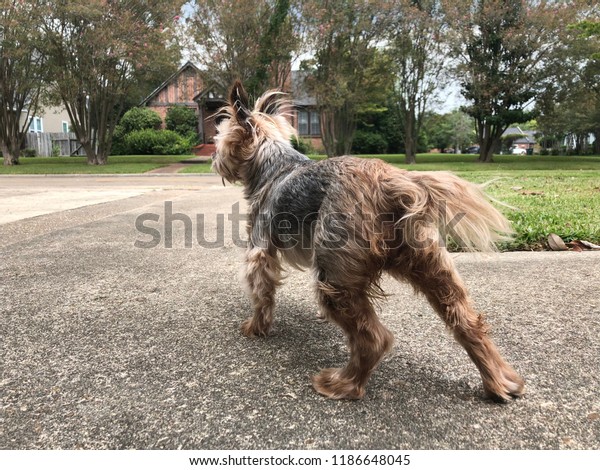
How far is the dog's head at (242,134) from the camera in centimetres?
339

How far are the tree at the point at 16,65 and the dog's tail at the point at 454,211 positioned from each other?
29065 mm

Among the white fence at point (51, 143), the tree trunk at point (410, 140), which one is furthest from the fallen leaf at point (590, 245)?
the white fence at point (51, 143)

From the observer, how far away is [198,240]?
6180mm

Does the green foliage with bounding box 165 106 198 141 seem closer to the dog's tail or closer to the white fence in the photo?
the white fence

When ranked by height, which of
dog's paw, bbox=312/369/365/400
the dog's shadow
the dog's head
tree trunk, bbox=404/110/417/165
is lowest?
the dog's shadow

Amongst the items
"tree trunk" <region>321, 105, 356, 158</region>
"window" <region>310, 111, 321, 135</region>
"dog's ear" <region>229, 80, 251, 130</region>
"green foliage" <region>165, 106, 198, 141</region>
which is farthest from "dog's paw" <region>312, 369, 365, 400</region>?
"window" <region>310, 111, 321, 135</region>

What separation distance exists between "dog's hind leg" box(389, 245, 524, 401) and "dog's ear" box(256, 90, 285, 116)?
200 cm

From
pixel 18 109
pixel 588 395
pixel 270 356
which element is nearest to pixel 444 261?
pixel 588 395

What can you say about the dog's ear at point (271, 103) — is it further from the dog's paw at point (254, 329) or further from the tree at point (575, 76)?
the tree at point (575, 76)

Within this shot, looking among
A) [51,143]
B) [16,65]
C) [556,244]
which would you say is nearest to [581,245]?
[556,244]

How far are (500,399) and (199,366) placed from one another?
5.43 feet

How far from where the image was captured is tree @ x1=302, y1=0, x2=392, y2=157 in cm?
2808

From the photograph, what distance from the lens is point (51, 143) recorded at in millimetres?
50188

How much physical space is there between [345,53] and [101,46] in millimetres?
15209
